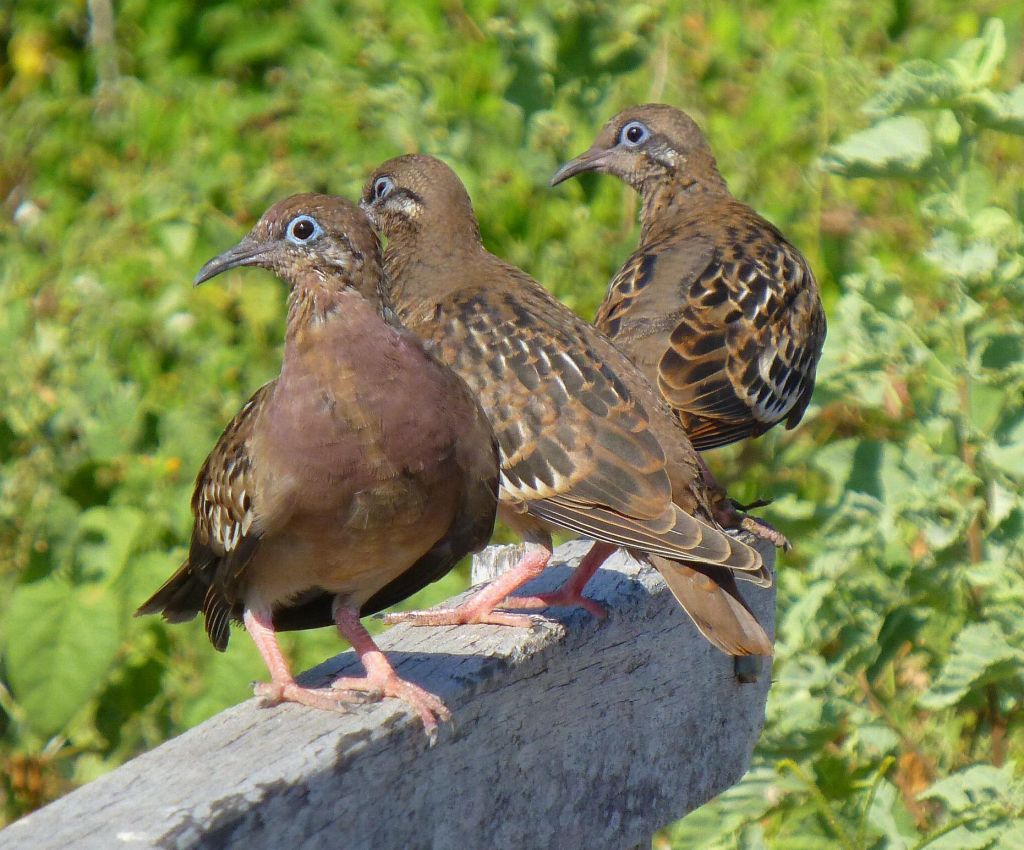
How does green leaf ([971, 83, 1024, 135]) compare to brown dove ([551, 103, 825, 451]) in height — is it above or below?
above

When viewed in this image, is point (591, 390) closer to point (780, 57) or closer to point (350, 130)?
point (350, 130)

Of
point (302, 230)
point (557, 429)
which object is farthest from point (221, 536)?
point (557, 429)

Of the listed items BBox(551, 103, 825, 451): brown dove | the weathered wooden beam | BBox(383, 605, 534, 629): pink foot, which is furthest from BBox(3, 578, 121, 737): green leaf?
BBox(551, 103, 825, 451): brown dove

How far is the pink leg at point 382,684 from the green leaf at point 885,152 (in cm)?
198

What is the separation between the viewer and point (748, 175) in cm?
662

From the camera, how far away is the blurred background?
3883mm

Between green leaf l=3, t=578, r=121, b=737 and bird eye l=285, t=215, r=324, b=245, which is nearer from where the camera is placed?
bird eye l=285, t=215, r=324, b=245

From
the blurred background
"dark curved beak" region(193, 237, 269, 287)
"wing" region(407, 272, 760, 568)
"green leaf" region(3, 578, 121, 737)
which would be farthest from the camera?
the blurred background

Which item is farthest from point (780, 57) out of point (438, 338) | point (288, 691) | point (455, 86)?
point (288, 691)

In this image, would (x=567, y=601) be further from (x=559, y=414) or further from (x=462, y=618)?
(x=559, y=414)

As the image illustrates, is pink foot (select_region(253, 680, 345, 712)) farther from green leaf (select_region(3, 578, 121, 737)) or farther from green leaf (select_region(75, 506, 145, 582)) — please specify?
green leaf (select_region(75, 506, 145, 582))

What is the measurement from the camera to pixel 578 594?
297cm

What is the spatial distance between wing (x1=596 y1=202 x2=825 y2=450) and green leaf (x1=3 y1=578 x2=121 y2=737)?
59.5 inches

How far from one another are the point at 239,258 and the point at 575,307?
3.10 metres
